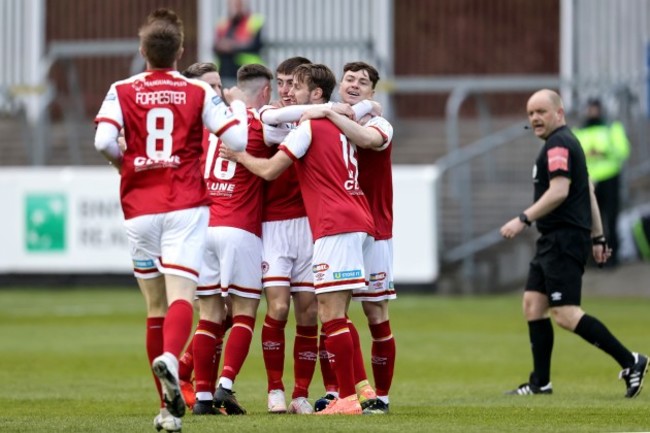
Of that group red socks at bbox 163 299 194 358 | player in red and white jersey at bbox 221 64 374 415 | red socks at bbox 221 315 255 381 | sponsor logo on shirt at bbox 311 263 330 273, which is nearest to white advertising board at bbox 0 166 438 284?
red socks at bbox 221 315 255 381

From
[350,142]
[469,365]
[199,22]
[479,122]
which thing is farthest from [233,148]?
[199,22]

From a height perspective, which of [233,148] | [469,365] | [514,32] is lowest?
[469,365]

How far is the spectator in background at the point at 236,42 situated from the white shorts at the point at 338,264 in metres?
15.1

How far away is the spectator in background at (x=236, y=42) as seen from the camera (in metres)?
24.8

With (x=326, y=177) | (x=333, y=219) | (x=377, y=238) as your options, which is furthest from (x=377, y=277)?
(x=326, y=177)

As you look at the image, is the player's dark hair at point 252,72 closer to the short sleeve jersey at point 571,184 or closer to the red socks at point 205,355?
the red socks at point 205,355

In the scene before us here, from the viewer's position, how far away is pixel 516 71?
28.5 m

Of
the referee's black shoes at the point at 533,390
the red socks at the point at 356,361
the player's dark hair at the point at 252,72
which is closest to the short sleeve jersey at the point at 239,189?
the player's dark hair at the point at 252,72

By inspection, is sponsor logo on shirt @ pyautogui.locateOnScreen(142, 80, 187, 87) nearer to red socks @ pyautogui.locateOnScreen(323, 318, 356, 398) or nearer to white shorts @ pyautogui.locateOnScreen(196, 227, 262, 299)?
white shorts @ pyautogui.locateOnScreen(196, 227, 262, 299)

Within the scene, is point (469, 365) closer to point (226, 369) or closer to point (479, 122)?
point (226, 369)

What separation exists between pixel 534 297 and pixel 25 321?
8.74 m

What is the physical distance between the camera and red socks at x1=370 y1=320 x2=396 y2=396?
33.8ft

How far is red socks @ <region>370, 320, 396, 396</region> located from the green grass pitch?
269 millimetres

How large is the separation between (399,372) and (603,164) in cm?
873
